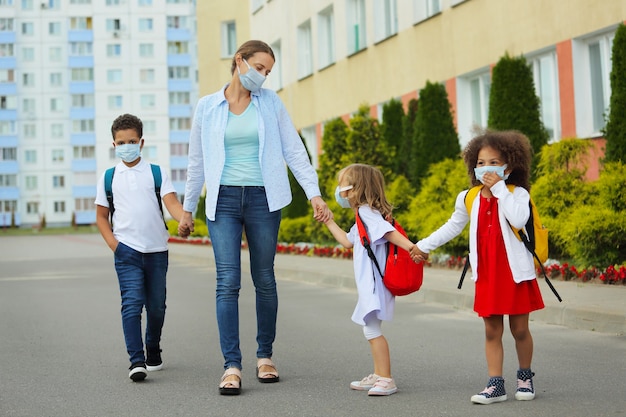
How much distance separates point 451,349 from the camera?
8594mm

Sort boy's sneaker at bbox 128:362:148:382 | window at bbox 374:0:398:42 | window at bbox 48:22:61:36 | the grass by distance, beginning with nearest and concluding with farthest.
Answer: boy's sneaker at bbox 128:362:148:382
window at bbox 374:0:398:42
the grass
window at bbox 48:22:61:36

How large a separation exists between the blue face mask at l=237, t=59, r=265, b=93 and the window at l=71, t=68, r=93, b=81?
4165 inches

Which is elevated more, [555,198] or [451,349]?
[555,198]

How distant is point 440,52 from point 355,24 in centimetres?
633

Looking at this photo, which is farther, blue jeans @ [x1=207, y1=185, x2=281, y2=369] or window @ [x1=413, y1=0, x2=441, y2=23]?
window @ [x1=413, y1=0, x2=441, y2=23]

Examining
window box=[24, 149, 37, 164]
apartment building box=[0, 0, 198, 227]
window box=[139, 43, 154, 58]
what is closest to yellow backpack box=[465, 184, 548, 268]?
apartment building box=[0, 0, 198, 227]

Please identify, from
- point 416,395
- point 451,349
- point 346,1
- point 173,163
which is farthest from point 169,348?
point 173,163

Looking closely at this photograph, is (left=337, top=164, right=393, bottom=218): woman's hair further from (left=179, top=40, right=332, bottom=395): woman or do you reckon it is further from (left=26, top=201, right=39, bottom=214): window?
(left=26, top=201, right=39, bottom=214): window

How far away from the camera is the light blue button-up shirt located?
22.6 feet

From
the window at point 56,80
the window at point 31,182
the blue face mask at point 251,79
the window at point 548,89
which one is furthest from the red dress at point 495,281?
the window at point 56,80

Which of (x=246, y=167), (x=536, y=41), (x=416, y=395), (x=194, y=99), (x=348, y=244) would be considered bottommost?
(x=416, y=395)

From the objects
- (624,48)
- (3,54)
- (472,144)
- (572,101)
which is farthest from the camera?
(3,54)

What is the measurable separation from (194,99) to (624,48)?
100 m

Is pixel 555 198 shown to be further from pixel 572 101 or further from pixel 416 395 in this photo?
pixel 416 395
